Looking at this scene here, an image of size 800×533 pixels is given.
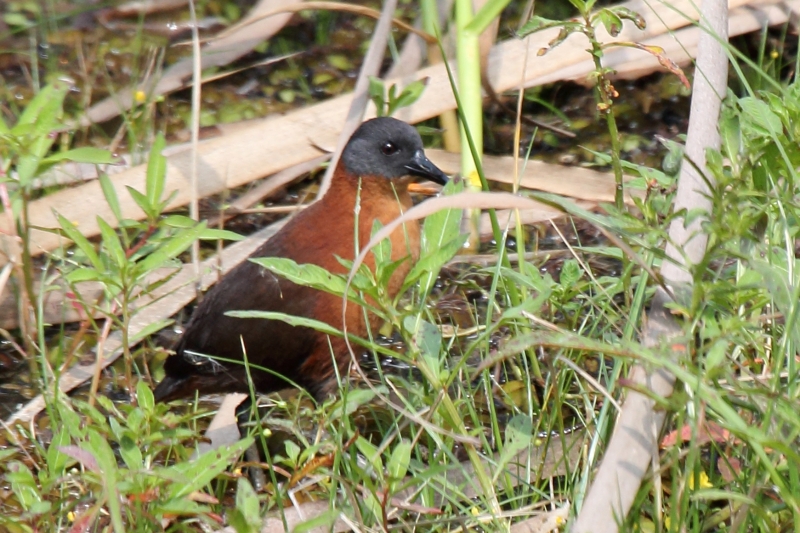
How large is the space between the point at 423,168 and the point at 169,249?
49.9 inches

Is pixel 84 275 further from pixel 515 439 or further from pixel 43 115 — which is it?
pixel 515 439

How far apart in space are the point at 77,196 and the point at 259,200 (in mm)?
657

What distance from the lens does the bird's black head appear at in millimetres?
3654

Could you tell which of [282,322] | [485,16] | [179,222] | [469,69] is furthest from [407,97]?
[179,222]

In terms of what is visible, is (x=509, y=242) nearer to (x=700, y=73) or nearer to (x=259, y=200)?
(x=259, y=200)

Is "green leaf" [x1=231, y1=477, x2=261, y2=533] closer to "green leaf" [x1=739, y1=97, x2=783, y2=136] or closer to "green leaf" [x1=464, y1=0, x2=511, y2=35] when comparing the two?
"green leaf" [x1=739, y1=97, x2=783, y2=136]

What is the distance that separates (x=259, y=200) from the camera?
417 centimetres

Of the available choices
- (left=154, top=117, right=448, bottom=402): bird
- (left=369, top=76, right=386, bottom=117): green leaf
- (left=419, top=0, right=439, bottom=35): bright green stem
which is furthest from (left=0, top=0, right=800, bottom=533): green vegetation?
(left=419, top=0, right=439, bottom=35): bright green stem

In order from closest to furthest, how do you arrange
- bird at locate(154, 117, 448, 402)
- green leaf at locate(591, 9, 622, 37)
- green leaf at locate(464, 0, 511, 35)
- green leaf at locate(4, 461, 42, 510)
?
1. green leaf at locate(4, 461, 42, 510)
2. green leaf at locate(591, 9, 622, 37)
3. bird at locate(154, 117, 448, 402)
4. green leaf at locate(464, 0, 511, 35)

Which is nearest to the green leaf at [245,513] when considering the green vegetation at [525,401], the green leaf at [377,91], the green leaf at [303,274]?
the green vegetation at [525,401]

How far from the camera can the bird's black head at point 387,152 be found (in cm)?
365

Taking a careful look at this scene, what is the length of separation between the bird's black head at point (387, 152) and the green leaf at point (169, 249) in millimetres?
1042

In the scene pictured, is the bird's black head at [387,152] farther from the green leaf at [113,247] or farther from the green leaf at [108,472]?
the green leaf at [108,472]

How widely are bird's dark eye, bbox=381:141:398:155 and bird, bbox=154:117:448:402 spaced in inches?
5.5
